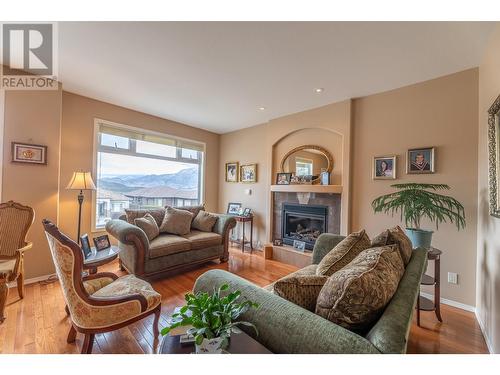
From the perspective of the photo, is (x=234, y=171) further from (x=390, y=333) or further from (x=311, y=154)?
(x=390, y=333)

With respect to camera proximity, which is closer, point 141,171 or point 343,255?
point 343,255

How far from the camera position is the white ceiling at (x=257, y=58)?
5.98ft

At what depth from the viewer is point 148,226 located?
10.1 ft

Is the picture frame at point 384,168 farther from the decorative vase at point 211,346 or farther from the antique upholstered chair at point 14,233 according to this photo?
the antique upholstered chair at point 14,233

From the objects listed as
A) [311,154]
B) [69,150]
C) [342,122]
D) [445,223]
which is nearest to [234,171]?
[311,154]

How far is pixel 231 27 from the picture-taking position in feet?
5.91

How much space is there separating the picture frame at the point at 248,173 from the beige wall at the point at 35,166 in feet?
10.1

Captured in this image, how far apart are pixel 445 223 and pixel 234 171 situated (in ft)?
12.1

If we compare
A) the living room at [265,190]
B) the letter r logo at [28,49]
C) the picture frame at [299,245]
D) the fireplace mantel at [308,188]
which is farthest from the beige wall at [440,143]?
the letter r logo at [28,49]

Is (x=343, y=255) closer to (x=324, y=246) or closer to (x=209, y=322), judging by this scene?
(x=324, y=246)

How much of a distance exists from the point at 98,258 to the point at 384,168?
11.2 feet

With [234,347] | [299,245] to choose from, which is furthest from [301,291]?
[299,245]

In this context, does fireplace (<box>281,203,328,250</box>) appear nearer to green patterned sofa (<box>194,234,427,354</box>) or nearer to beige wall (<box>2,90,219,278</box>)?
green patterned sofa (<box>194,234,427,354</box>)

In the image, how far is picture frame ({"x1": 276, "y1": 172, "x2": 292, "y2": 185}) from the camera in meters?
3.91
